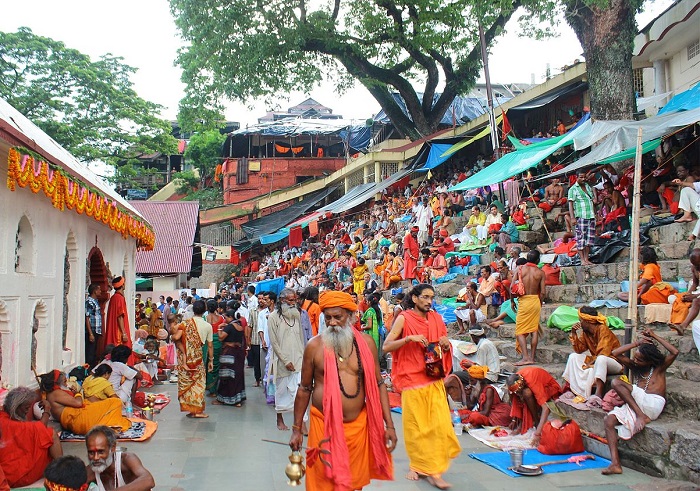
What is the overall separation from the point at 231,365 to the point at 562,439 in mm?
4693

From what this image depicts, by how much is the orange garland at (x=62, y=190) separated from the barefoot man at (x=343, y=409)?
10.1 feet

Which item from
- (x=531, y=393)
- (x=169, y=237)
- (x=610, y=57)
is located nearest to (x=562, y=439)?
(x=531, y=393)

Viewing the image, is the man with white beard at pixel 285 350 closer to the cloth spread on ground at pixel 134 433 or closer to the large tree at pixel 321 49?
the cloth spread on ground at pixel 134 433

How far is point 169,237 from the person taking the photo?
2177 centimetres

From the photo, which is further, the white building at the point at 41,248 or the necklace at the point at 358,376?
the white building at the point at 41,248

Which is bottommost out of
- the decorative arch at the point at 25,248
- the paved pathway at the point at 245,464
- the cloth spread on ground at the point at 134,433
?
the paved pathway at the point at 245,464

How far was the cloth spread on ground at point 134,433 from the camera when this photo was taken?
6848mm

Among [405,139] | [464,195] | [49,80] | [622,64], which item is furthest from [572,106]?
[49,80]

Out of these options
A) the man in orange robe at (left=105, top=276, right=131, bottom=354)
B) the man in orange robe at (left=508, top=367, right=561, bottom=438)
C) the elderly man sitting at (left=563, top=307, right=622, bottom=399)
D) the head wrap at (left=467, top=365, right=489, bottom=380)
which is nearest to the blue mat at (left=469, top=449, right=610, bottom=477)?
the man in orange robe at (left=508, top=367, right=561, bottom=438)

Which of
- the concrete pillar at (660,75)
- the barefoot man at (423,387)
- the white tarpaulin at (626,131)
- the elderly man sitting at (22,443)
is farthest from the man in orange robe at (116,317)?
the concrete pillar at (660,75)

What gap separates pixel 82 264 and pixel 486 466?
6506 millimetres

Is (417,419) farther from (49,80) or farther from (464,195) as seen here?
(49,80)

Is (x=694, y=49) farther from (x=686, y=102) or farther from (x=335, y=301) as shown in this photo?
(x=335, y=301)

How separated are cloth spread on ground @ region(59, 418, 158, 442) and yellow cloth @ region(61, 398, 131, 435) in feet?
0.17
